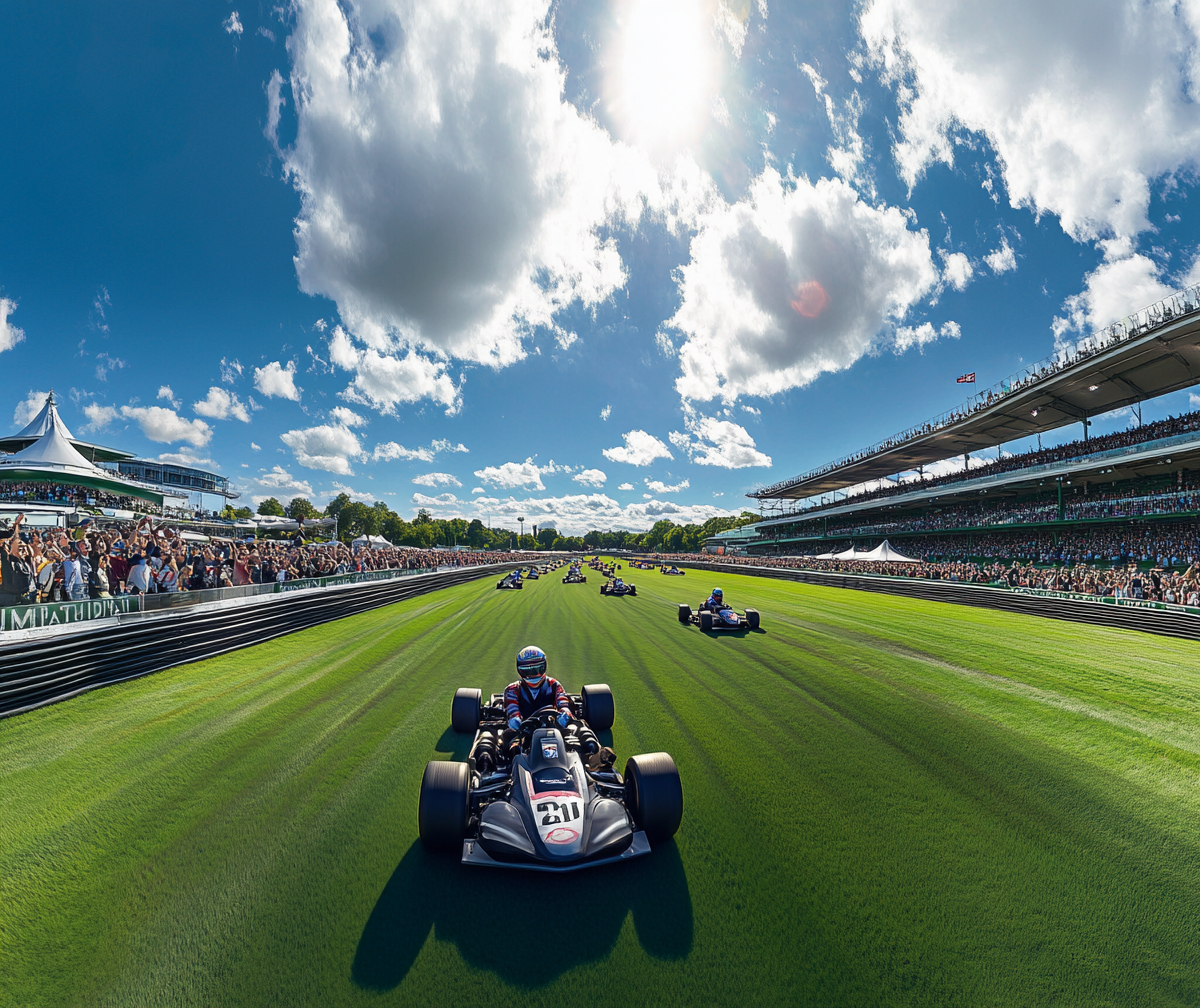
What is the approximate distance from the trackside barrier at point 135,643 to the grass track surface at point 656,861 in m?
0.47

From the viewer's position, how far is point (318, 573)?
775 inches

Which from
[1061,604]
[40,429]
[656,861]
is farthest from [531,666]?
[40,429]

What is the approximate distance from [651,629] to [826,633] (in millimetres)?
4918

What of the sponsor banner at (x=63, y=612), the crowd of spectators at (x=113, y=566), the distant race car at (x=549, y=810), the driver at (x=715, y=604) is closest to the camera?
the distant race car at (x=549, y=810)

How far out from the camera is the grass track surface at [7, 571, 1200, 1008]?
288cm

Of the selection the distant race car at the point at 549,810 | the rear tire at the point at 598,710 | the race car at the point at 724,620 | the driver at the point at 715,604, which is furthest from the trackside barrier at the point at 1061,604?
the distant race car at the point at 549,810

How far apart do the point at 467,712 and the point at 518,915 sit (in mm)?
3106

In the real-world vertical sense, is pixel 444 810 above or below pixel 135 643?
below

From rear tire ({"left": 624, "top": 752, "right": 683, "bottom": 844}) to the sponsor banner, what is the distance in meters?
9.51

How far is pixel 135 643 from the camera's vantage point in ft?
27.6

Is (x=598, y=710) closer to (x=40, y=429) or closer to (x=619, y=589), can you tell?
(x=619, y=589)

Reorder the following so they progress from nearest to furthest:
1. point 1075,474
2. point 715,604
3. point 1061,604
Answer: point 715,604 → point 1061,604 → point 1075,474

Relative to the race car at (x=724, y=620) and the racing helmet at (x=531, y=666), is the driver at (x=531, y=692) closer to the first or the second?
the racing helmet at (x=531, y=666)

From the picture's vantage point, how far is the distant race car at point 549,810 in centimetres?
362
